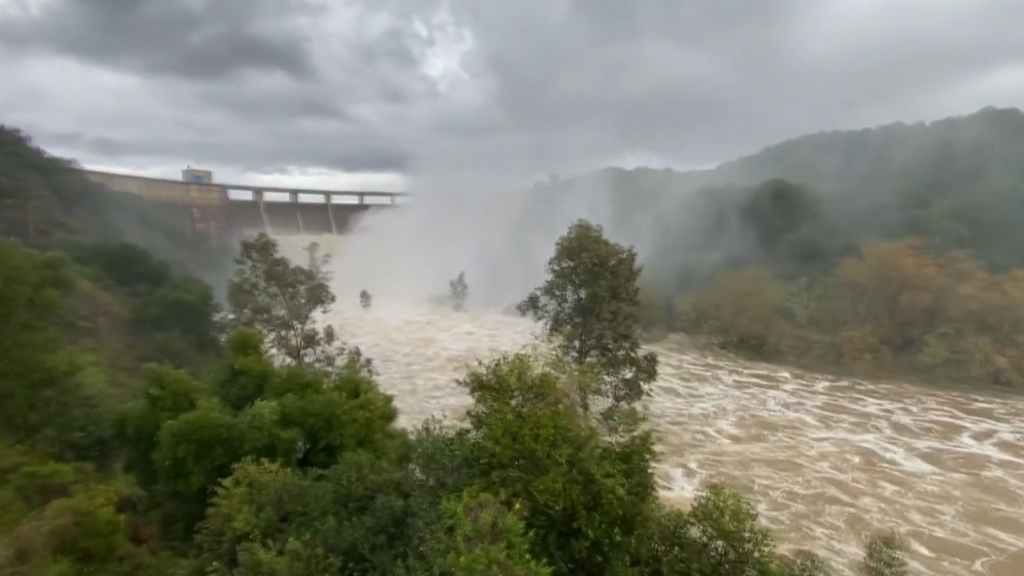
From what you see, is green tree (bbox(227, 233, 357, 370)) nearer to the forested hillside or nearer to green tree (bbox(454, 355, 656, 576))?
green tree (bbox(454, 355, 656, 576))

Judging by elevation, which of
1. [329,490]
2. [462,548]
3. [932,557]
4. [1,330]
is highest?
[1,330]

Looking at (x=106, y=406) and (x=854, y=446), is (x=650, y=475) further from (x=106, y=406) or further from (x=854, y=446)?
(x=854, y=446)

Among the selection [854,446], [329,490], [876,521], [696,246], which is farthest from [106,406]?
[696,246]

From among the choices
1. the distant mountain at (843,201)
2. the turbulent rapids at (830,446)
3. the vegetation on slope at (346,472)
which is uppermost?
the distant mountain at (843,201)

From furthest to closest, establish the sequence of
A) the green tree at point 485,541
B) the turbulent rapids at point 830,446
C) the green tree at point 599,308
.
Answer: the turbulent rapids at point 830,446 < the green tree at point 599,308 < the green tree at point 485,541

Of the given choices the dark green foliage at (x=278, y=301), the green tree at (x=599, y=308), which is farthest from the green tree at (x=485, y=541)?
the dark green foliage at (x=278, y=301)

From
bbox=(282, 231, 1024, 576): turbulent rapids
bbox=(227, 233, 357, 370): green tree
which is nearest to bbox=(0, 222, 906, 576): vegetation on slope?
bbox=(227, 233, 357, 370): green tree

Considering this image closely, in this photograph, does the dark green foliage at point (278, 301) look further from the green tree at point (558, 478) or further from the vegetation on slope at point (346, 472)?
the green tree at point (558, 478)
